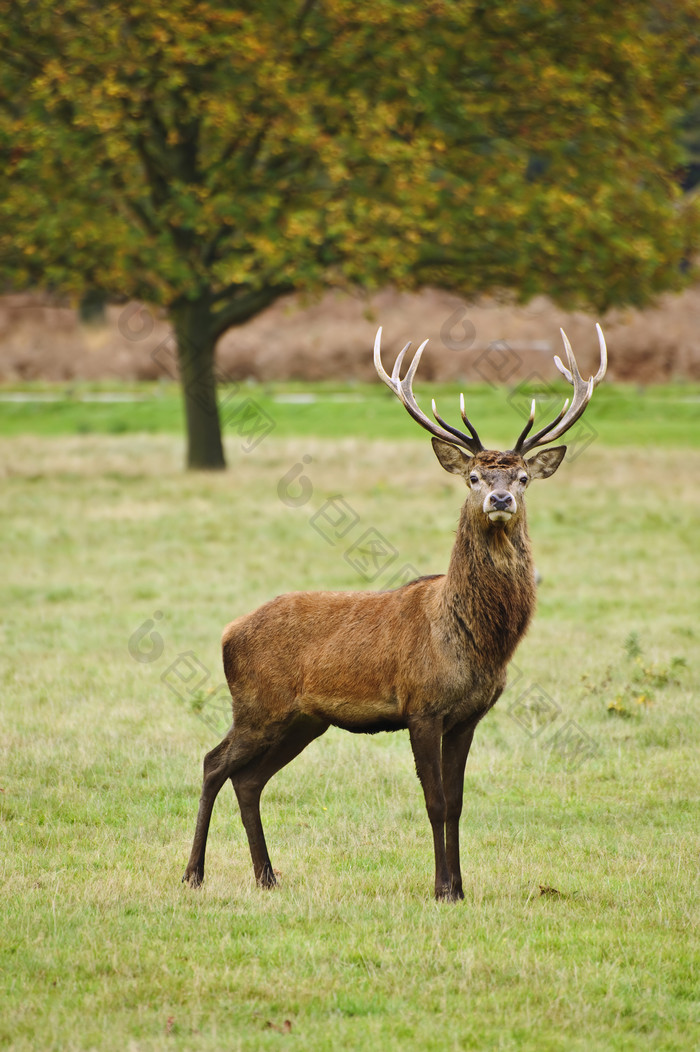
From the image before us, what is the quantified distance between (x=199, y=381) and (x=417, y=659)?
1581cm

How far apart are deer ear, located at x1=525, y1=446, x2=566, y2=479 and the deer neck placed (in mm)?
295

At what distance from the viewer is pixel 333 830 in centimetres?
690

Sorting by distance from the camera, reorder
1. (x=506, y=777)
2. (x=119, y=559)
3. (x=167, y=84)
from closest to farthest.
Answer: (x=506, y=777) → (x=119, y=559) → (x=167, y=84)

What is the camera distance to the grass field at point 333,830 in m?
4.68

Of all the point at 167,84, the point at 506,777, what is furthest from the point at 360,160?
the point at 506,777

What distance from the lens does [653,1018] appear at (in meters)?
4.65

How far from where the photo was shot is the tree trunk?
68.3 feet

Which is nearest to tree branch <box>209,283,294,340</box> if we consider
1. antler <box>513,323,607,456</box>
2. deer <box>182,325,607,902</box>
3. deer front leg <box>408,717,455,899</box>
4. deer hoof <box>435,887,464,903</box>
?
antler <box>513,323,607,456</box>

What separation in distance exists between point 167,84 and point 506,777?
1364 centimetres

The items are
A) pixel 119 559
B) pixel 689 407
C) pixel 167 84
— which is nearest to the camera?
pixel 119 559

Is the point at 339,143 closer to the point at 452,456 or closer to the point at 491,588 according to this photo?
the point at 452,456

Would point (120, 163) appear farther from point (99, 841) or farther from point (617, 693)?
point (99, 841)

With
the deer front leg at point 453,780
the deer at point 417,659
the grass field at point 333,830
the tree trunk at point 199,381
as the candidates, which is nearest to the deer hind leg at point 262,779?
the deer at point 417,659

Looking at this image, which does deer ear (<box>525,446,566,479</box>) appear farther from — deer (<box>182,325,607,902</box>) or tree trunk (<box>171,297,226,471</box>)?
tree trunk (<box>171,297,226,471</box>)
